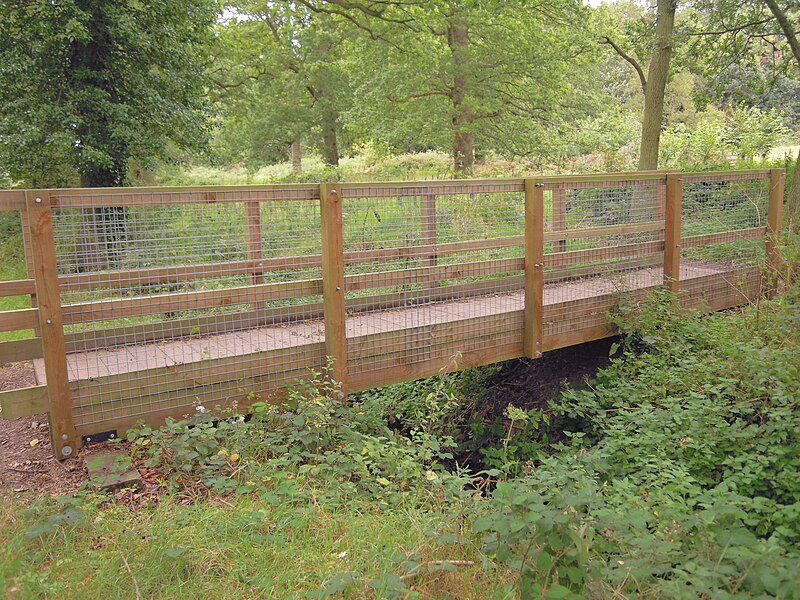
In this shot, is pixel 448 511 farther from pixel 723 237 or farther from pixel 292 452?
pixel 723 237

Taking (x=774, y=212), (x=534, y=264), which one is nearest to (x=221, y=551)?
(x=534, y=264)

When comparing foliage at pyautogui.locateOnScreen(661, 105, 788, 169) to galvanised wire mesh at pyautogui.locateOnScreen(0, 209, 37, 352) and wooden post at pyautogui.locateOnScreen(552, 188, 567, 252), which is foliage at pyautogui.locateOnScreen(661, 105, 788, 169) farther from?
galvanised wire mesh at pyautogui.locateOnScreen(0, 209, 37, 352)

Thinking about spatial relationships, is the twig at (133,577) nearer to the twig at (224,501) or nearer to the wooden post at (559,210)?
the twig at (224,501)

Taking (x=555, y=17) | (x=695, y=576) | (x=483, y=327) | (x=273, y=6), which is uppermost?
(x=273, y=6)

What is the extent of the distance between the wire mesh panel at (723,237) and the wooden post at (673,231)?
17cm

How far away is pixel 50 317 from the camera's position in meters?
4.01

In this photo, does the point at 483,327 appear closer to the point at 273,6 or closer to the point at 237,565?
the point at 237,565

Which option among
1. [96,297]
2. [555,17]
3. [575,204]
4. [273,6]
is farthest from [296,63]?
[96,297]

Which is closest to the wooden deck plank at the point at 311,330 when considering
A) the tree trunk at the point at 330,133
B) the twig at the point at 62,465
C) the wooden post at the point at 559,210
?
the twig at the point at 62,465

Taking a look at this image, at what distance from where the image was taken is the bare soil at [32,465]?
3889 mm

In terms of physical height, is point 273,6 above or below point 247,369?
above

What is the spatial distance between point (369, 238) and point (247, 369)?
1440mm

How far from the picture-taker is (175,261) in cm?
508

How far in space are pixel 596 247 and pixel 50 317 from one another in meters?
5.30
